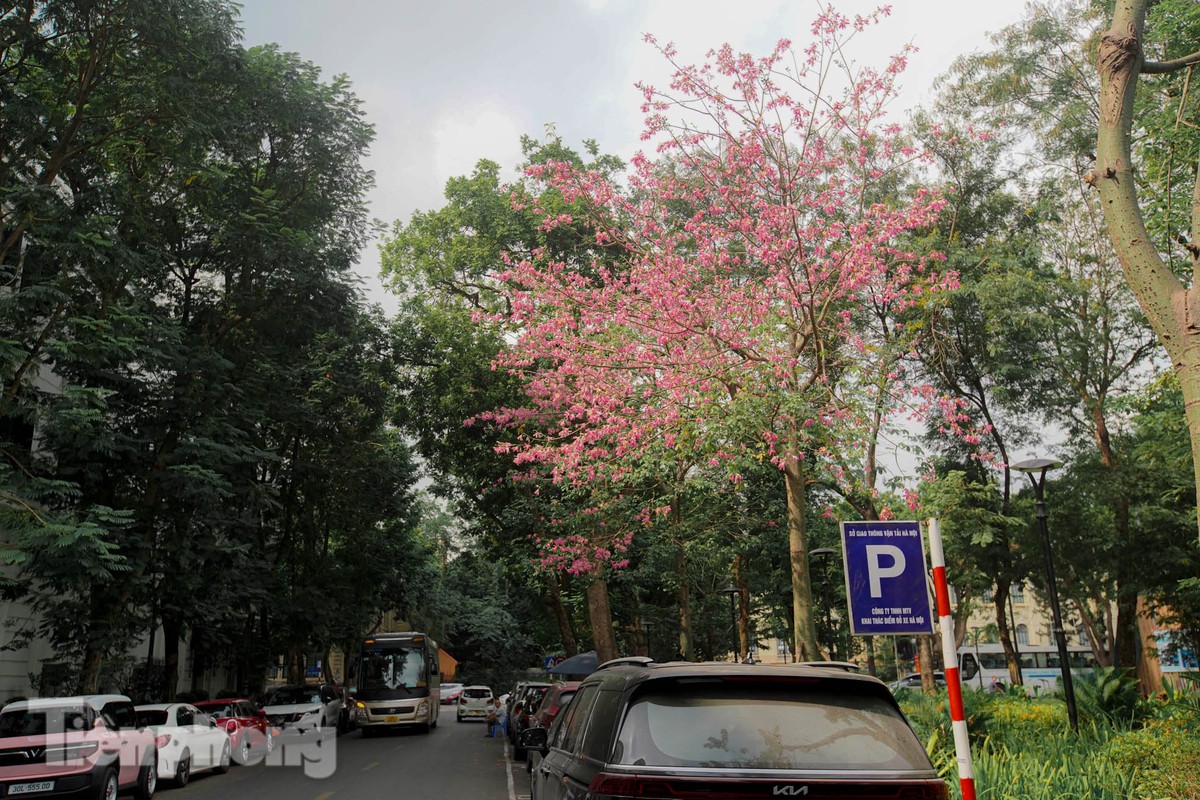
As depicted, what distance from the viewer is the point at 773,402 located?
12414 millimetres

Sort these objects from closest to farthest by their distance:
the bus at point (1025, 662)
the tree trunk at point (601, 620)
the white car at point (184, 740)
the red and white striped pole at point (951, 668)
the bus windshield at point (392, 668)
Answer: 1. the red and white striped pole at point (951, 668)
2. the white car at point (184, 740)
3. the tree trunk at point (601, 620)
4. the bus windshield at point (392, 668)
5. the bus at point (1025, 662)

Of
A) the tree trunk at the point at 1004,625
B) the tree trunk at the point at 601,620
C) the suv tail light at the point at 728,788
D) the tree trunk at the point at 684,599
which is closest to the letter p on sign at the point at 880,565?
the suv tail light at the point at 728,788

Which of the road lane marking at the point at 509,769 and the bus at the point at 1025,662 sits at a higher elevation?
the road lane marking at the point at 509,769

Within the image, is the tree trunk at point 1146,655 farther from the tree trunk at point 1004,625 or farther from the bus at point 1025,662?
the bus at point 1025,662

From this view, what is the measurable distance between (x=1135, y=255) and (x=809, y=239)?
5988 millimetres

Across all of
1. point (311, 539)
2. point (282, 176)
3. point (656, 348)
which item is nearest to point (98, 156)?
point (282, 176)

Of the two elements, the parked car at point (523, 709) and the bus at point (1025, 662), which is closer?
the parked car at point (523, 709)

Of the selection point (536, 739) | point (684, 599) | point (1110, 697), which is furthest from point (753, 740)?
point (684, 599)

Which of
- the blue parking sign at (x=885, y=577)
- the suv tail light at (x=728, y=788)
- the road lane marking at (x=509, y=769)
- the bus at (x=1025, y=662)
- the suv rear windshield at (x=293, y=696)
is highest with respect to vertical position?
the blue parking sign at (x=885, y=577)

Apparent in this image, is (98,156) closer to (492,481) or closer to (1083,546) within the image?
(492,481)

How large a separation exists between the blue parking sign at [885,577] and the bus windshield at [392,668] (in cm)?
2621

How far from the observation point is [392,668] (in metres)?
30.5

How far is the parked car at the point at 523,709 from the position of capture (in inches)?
838

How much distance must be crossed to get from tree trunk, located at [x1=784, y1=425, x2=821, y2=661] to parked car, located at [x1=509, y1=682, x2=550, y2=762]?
31.2 feet
